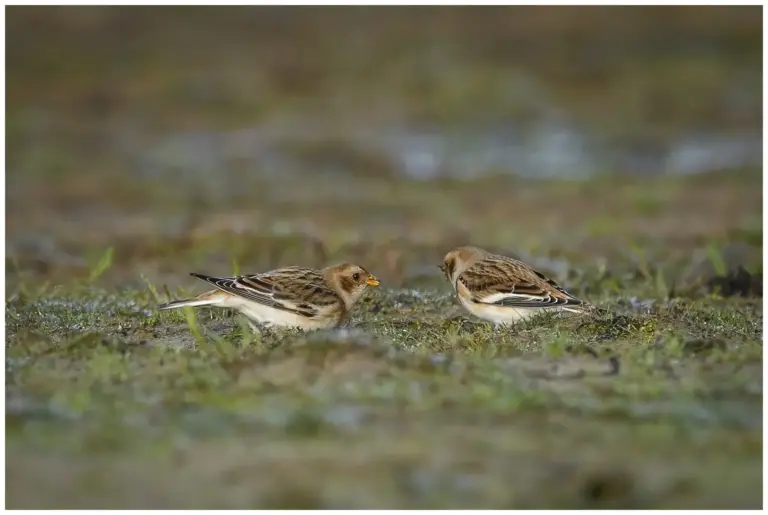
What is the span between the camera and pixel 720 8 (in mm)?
17312

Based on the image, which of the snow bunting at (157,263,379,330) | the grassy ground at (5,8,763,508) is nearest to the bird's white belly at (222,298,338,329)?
the snow bunting at (157,263,379,330)

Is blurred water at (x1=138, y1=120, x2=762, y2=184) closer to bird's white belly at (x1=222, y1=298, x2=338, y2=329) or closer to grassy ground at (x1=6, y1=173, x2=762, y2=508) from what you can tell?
grassy ground at (x1=6, y1=173, x2=762, y2=508)

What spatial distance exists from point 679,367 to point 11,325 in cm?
548

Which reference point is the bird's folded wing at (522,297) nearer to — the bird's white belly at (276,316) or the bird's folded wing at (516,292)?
the bird's folded wing at (516,292)

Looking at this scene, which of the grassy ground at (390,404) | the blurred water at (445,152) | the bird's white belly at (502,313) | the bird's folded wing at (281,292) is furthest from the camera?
the blurred water at (445,152)

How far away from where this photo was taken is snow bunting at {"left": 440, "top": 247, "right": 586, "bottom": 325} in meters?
9.52

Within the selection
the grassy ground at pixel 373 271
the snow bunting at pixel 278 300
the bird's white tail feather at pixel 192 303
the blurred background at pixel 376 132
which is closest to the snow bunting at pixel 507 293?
the grassy ground at pixel 373 271

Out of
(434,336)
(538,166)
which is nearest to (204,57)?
(538,166)

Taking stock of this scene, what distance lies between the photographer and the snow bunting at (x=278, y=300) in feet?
30.9

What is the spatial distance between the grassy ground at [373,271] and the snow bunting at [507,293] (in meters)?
0.17

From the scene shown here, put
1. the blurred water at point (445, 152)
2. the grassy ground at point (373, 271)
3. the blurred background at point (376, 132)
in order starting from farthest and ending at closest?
1. the blurred water at point (445, 152)
2. the blurred background at point (376, 132)
3. the grassy ground at point (373, 271)

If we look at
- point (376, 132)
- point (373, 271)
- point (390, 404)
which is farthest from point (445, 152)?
point (390, 404)

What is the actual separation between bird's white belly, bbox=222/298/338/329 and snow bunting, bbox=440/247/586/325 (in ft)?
4.11

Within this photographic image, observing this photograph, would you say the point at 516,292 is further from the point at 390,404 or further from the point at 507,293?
the point at 390,404
